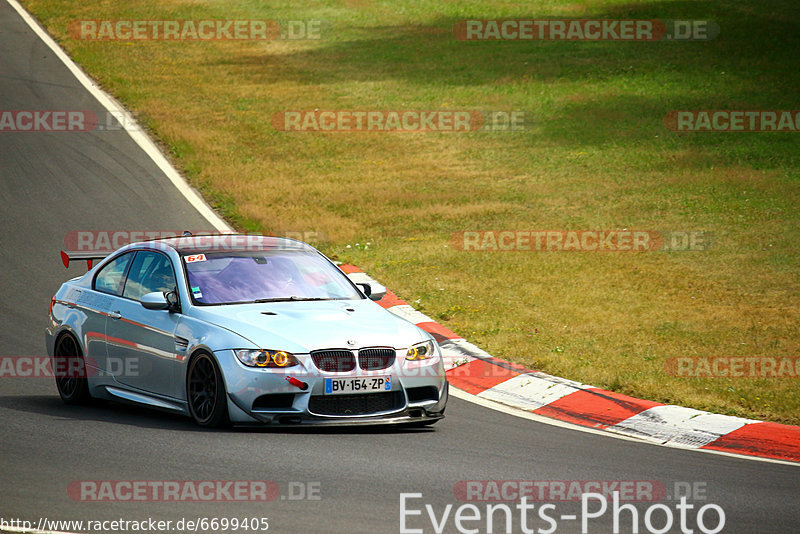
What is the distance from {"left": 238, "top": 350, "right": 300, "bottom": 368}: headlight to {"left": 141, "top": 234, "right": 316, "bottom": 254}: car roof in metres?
1.70

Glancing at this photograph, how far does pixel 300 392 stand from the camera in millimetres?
8031

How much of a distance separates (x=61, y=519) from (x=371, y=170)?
16679 millimetres

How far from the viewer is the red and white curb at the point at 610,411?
8.63 metres

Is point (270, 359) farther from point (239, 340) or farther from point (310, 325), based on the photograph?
point (310, 325)

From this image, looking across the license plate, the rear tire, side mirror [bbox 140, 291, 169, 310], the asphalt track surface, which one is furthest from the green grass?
the rear tire

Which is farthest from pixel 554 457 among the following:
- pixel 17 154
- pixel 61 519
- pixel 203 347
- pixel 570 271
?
pixel 17 154

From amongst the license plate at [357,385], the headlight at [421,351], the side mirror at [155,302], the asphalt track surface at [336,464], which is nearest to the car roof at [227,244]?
the side mirror at [155,302]

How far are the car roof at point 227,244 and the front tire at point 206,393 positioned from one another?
1.39m

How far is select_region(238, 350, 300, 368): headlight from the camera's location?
316 inches

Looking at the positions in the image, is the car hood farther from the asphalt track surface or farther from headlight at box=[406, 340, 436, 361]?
the asphalt track surface

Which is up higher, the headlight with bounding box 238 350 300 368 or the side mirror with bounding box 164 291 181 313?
the side mirror with bounding box 164 291 181 313

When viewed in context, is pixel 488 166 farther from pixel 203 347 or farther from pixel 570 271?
pixel 203 347

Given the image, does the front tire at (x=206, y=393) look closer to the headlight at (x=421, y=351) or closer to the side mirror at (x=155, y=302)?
the side mirror at (x=155, y=302)

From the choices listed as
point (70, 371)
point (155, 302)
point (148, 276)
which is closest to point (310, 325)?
point (155, 302)
